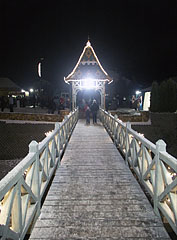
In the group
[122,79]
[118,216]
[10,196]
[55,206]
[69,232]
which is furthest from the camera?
[122,79]

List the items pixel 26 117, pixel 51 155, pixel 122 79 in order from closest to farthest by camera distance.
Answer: pixel 51 155 → pixel 26 117 → pixel 122 79

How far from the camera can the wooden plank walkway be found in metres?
3.55

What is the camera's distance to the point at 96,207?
171 inches

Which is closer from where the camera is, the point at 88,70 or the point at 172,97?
the point at 88,70

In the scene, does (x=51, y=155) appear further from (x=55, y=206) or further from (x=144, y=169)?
(x=144, y=169)

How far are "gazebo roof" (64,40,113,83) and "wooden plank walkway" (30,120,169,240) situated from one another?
38.1 ft

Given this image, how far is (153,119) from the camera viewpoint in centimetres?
1808

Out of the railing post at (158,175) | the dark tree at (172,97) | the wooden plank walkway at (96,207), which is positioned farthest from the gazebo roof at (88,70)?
the railing post at (158,175)

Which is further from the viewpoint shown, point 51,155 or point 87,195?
point 51,155

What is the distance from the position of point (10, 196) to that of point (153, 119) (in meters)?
16.5

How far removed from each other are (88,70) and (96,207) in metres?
14.7

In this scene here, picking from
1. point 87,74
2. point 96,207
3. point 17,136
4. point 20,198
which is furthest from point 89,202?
point 87,74

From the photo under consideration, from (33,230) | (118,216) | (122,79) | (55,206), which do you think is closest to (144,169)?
(118,216)

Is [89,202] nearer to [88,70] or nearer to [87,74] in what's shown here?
[87,74]
